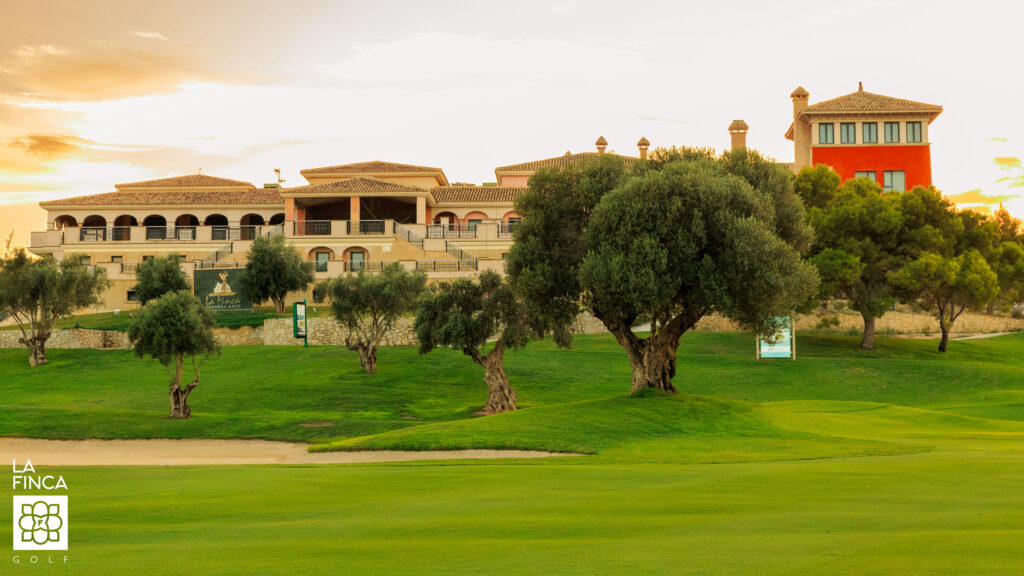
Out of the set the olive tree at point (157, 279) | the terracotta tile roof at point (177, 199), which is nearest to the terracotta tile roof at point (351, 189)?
the terracotta tile roof at point (177, 199)

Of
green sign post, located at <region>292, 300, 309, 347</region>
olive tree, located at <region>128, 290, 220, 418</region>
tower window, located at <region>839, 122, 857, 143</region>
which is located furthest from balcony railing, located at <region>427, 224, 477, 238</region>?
olive tree, located at <region>128, 290, 220, 418</region>

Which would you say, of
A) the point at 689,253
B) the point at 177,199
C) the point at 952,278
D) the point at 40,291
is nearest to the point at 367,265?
the point at 177,199

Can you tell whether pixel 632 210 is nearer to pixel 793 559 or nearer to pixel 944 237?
pixel 793 559

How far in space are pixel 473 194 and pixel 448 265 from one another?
15.9m

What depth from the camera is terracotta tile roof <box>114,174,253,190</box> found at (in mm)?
90812

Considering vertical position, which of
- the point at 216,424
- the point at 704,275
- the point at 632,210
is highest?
the point at 632,210

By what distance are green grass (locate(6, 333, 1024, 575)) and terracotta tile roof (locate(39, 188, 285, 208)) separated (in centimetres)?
4125

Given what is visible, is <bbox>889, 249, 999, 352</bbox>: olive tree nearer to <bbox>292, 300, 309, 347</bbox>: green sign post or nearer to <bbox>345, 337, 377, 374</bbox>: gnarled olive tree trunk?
<bbox>345, 337, 377, 374</bbox>: gnarled olive tree trunk

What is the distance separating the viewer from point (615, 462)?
2056 centimetres

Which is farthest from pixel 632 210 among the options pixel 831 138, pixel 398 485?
pixel 831 138

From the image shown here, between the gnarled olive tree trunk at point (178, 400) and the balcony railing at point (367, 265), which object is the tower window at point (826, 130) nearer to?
the balcony railing at point (367, 265)

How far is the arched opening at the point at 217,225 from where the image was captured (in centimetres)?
7844

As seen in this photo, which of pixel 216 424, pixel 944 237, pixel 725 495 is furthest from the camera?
pixel 944 237

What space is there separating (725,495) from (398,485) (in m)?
5.44
